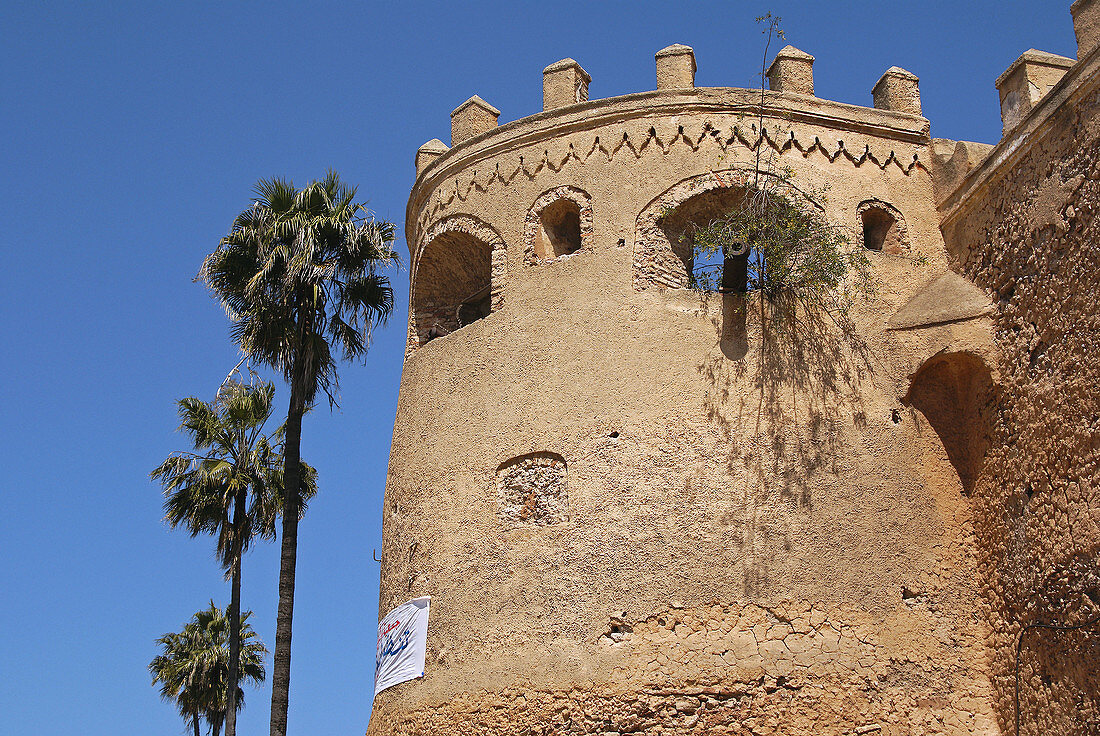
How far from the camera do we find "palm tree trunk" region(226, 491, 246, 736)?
625 inches

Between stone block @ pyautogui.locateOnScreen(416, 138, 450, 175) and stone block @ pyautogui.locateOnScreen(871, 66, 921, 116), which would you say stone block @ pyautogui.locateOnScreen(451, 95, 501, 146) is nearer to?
stone block @ pyautogui.locateOnScreen(416, 138, 450, 175)

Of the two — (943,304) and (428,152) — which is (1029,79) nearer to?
(943,304)

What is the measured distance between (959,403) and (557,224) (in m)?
4.98

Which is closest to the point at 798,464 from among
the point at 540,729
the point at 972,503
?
the point at 972,503

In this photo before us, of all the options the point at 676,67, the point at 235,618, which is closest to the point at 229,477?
the point at 235,618

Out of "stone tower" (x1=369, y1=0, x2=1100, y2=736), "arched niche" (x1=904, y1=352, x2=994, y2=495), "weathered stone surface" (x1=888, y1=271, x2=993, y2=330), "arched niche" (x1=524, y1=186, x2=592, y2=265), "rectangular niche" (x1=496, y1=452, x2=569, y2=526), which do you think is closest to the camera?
Answer: "stone tower" (x1=369, y1=0, x2=1100, y2=736)

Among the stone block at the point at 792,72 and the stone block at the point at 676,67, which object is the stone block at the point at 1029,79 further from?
the stone block at the point at 676,67

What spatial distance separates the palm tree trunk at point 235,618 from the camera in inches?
625

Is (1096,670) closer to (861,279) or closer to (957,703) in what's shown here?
(957,703)

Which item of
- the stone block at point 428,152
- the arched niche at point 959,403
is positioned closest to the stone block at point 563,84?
the stone block at point 428,152

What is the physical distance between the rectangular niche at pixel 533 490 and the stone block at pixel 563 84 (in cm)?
451

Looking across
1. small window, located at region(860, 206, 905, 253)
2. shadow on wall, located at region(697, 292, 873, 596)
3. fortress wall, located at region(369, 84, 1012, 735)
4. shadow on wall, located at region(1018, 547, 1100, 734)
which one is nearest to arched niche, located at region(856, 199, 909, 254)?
small window, located at region(860, 206, 905, 253)

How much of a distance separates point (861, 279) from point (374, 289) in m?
5.94

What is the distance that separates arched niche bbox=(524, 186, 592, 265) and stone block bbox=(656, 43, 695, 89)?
1735 mm
